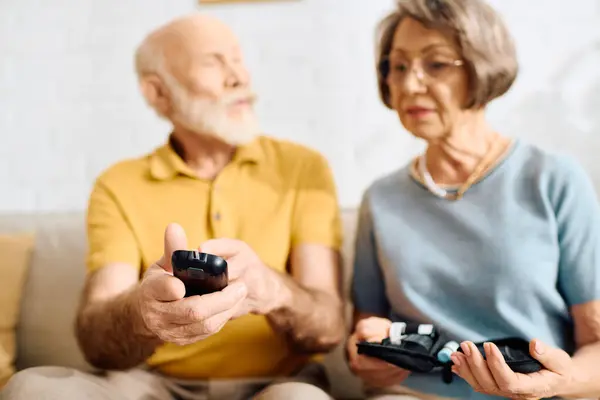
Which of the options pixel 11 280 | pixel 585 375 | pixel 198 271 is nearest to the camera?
pixel 198 271

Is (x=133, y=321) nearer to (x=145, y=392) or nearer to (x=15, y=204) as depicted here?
(x=145, y=392)

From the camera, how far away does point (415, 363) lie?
0.71 m

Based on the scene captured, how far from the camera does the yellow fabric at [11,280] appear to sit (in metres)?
1.03

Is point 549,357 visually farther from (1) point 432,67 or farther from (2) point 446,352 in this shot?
(1) point 432,67

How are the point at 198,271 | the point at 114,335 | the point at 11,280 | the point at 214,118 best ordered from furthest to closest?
the point at 11,280 < the point at 214,118 < the point at 114,335 < the point at 198,271

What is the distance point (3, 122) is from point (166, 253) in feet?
2.07

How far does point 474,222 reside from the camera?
31.1 inches

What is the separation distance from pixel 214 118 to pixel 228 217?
154 millimetres

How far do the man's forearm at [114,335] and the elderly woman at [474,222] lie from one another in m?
0.29

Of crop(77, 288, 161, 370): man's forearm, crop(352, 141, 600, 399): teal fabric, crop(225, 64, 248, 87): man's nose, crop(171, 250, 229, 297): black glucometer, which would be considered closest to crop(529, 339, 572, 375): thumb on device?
crop(352, 141, 600, 399): teal fabric

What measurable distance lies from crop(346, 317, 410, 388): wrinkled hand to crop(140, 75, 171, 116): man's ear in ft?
1.52

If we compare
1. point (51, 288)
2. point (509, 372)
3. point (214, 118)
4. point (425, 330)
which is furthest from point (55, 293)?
point (509, 372)

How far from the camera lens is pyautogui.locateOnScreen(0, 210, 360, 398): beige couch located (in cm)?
103

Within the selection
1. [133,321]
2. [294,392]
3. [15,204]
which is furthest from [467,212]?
[15,204]
